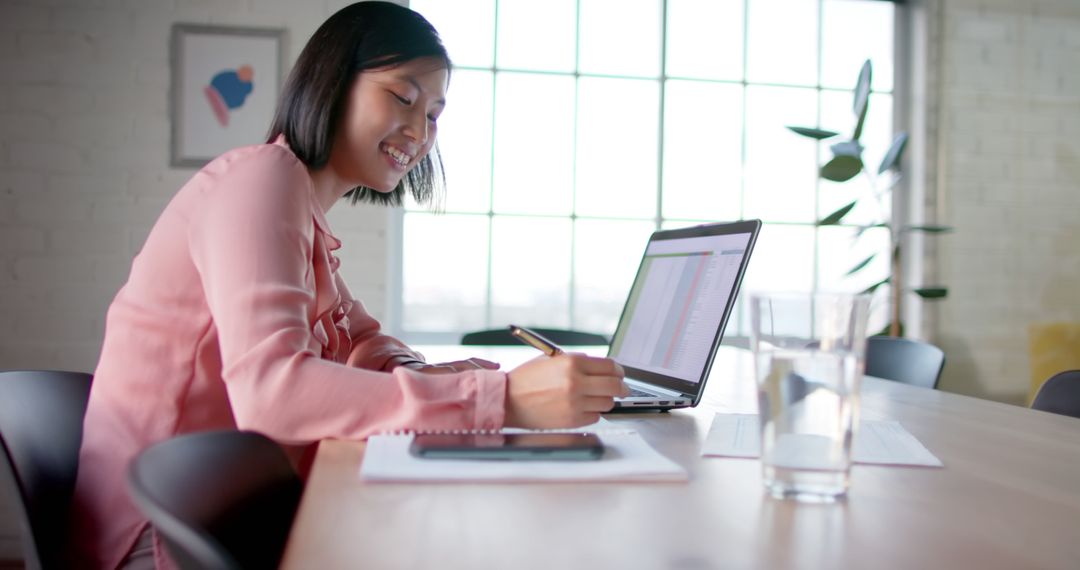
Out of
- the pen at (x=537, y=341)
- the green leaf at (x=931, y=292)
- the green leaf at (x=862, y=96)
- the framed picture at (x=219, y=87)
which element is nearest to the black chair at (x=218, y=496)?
the pen at (x=537, y=341)

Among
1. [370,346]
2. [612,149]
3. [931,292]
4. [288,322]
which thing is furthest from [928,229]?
[288,322]

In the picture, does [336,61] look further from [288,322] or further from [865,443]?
[865,443]

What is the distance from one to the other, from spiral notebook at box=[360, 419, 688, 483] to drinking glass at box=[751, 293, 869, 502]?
10 cm

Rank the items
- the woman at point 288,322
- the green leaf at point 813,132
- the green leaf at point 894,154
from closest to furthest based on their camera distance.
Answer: the woman at point 288,322
the green leaf at point 813,132
the green leaf at point 894,154

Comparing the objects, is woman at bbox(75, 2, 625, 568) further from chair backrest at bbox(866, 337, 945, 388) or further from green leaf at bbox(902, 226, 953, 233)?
green leaf at bbox(902, 226, 953, 233)

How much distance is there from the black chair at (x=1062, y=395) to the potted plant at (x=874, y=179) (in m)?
2.10

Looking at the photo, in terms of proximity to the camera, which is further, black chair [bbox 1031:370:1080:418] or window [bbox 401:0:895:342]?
window [bbox 401:0:895:342]

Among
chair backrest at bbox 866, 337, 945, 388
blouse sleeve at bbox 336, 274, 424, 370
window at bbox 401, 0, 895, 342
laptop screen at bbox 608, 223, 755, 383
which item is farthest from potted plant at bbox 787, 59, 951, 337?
blouse sleeve at bbox 336, 274, 424, 370

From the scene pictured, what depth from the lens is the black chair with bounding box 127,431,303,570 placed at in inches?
19.5

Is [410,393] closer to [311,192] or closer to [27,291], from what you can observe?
[311,192]

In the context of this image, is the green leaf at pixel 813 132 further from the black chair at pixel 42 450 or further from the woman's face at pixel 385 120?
the black chair at pixel 42 450

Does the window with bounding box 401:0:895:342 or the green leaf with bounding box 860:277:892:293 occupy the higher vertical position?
the window with bounding box 401:0:895:342

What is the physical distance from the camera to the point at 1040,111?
13.5ft

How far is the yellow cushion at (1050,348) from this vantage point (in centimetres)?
404
